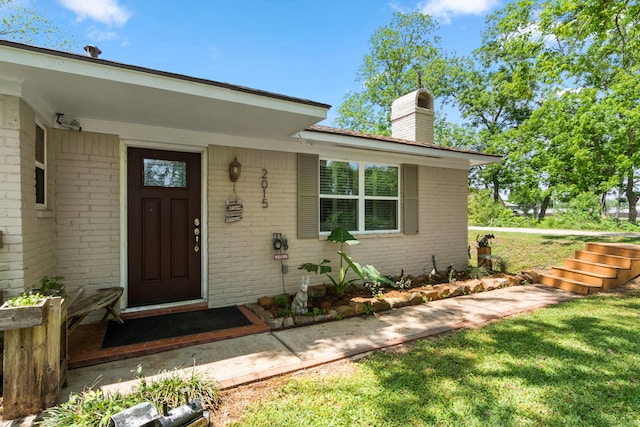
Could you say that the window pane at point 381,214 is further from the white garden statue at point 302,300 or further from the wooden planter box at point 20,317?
the wooden planter box at point 20,317

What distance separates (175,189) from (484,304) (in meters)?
5.19

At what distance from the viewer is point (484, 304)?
16.8ft

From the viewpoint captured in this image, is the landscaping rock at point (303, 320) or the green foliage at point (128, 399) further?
the landscaping rock at point (303, 320)

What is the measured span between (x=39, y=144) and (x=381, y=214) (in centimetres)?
530

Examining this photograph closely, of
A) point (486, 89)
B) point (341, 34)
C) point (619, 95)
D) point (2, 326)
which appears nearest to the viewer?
point (2, 326)

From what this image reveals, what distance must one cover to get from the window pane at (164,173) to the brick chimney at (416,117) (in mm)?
6118

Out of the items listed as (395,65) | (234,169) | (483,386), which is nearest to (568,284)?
(483,386)

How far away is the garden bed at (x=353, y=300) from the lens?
168 inches

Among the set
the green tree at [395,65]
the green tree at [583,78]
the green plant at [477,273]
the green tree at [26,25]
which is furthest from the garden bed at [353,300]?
the green tree at [395,65]

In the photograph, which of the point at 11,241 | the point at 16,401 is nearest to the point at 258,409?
the point at 16,401

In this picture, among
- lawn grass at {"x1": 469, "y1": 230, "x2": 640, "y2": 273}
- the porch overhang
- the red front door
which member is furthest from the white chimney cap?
lawn grass at {"x1": 469, "y1": 230, "x2": 640, "y2": 273}

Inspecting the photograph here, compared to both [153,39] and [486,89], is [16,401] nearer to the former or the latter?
[153,39]

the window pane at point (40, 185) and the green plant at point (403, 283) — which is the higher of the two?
the window pane at point (40, 185)

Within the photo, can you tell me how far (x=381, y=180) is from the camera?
6316mm
